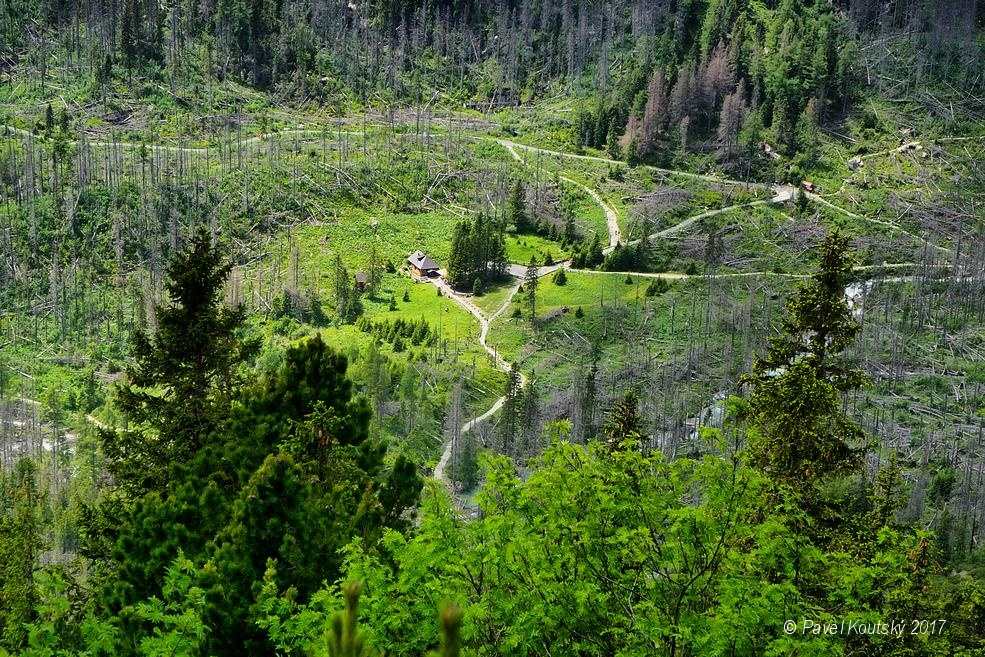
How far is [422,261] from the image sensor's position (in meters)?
166

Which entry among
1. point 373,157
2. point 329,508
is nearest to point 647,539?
point 329,508

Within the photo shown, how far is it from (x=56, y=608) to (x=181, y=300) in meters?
16.3

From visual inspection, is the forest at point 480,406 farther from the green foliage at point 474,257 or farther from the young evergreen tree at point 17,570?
the green foliage at point 474,257

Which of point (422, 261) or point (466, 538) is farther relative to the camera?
point (422, 261)

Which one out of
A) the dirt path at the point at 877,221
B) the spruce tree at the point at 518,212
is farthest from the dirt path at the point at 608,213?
the dirt path at the point at 877,221

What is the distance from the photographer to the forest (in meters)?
21.4

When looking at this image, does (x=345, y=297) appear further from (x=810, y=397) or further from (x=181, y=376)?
(x=810, y=397)

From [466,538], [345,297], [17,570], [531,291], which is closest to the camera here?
[466,538]

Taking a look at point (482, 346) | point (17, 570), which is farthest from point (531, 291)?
point (17, 570)

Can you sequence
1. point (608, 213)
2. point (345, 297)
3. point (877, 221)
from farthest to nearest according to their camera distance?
point (608, 213) → point (877, 221) → point (345, 297)

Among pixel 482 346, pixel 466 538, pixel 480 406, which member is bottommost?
pixel 480 406

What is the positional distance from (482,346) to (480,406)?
15175 mm

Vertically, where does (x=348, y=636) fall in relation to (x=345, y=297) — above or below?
above

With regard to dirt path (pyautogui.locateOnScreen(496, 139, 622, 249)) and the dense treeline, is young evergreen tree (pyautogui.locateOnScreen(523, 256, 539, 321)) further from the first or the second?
the dense treeline
